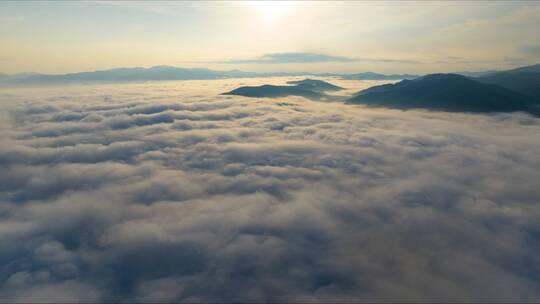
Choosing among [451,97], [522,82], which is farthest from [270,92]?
[522,82]

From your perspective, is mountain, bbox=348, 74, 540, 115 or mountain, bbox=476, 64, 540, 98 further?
mountain, bbox=476, 64, 540, 98

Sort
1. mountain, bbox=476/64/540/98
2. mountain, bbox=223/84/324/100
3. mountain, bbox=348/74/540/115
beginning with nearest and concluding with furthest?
mountain, bbox=348/74/540/115
mountain, bbox=476/64/540/98
mountain, bbox=223/84/324/100

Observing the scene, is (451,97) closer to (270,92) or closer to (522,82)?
(522,82)

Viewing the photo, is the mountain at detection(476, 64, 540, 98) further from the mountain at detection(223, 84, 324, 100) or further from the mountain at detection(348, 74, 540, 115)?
the mountain at detection(223, 84, 324, 100)

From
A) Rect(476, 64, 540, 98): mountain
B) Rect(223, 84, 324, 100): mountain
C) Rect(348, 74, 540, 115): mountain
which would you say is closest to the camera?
Rect(348, 74, 540, 115): mountain

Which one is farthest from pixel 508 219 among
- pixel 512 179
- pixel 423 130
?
pixel 423 130

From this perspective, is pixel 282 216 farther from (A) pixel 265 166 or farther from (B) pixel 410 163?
(B) pixel 410 163

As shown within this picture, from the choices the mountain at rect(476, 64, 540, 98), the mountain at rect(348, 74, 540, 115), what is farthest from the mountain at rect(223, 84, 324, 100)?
the mountain at rect(476, 64, 540, 98)

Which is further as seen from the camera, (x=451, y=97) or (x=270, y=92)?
(x=270, y=92)
